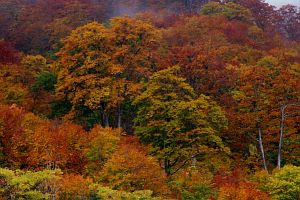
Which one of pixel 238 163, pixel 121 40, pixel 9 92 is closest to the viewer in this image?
pixel 238 163

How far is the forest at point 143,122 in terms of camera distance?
19.1 metres

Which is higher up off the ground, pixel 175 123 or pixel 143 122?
pixel 175 123

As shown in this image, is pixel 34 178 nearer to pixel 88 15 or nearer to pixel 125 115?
pixel 125 115

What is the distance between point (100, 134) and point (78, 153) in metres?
1.61

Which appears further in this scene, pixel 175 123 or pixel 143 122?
pixel 143 122

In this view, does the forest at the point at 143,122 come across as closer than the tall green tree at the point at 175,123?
Yes

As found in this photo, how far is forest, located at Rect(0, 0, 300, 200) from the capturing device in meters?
19.1

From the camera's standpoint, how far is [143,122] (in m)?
28.0

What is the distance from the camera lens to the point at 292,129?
2986 centimetres

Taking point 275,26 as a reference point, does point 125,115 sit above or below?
below

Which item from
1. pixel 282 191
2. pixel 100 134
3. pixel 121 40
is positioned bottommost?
pixel 282 191

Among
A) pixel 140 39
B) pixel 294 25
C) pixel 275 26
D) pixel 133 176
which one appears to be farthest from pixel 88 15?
pixel 133 176

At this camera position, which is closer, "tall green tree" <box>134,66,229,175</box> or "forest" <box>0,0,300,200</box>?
"forest" <box>0,0,300,200</box>

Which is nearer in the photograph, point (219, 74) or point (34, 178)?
point (34, 178)
